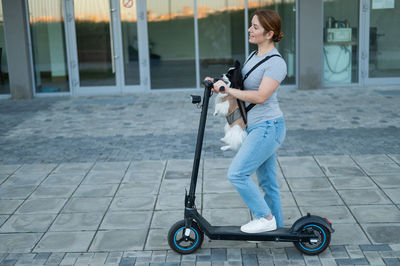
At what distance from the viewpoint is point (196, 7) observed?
1253 cm

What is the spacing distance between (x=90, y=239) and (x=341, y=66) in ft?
31.1

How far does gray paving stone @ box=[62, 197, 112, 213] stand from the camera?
5.20 m

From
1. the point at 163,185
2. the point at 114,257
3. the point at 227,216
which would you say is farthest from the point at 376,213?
the point at 114,257

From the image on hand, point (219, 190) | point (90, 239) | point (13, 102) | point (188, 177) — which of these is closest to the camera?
point (90, 239)

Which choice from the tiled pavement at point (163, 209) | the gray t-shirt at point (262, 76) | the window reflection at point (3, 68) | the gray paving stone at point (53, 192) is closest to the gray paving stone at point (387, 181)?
the tiled pavement at point (163, 209)

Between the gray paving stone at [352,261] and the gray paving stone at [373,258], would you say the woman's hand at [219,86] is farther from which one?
the gray paving stone at [373,258]

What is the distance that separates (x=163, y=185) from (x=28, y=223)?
1554 mm

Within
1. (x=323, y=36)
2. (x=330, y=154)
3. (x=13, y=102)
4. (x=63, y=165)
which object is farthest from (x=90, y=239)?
(x=323, y=36)

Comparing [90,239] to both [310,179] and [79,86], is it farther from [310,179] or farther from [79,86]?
[79,86]

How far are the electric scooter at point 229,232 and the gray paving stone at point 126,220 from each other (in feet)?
2.33

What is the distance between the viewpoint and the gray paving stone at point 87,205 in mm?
Answer: 5203

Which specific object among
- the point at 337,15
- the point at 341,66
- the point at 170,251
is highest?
the point at 337,15

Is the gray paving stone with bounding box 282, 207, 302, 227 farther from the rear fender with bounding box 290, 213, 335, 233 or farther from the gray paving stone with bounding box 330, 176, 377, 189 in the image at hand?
the gray paving stone with bounding box 330, 176, 377, 189

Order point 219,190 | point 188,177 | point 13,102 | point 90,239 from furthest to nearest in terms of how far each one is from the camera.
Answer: point 13,102, point 188,177, point 219,190, point 90,239
